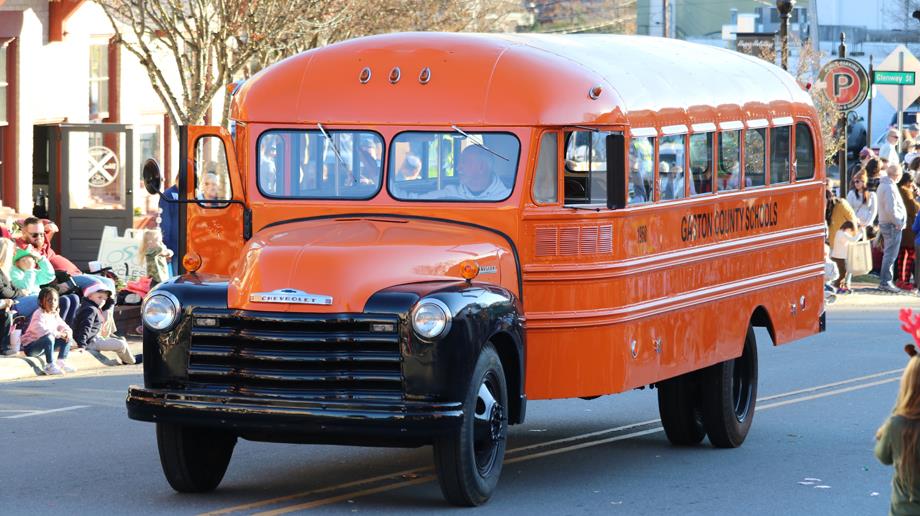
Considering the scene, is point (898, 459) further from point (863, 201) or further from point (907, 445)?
point (863, 201)

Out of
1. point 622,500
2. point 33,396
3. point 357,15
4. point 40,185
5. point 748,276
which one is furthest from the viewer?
point 357,15

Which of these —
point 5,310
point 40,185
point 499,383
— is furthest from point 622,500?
point 40,185

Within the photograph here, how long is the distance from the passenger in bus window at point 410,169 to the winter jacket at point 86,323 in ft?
23.6

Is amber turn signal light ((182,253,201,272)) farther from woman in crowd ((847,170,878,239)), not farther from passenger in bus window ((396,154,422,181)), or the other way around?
woman in crowd ((847,170,878,239))

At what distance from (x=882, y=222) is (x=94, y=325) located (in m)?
12.2

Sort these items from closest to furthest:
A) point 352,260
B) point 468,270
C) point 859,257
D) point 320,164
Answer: point 352,260
point 468,270
point 320,164
point 859,257

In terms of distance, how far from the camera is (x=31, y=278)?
1695 centimetres

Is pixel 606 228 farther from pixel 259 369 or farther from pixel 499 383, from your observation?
pixel 259 369

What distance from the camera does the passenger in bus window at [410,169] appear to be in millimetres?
9859

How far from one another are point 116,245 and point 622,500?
12857mm

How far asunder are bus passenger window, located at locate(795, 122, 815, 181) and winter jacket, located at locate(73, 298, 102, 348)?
262 inches

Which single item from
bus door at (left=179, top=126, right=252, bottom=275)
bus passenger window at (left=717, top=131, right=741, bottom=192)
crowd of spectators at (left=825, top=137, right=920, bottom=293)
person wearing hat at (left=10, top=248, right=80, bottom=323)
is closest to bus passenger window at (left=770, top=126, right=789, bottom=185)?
bus passenger window at (left=717, top=131, right=741, bottom=192)

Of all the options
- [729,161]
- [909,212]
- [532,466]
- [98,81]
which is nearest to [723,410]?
[532,466]

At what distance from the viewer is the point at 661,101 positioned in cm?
1077
